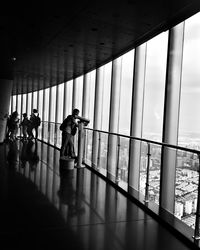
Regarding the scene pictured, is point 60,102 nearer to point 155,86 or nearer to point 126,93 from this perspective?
point 126,93

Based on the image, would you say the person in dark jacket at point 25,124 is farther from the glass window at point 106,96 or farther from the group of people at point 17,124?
the glass window at point 106,96

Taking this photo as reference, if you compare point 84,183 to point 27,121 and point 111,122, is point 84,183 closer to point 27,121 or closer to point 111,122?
point 111,122

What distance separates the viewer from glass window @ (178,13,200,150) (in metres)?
4.44

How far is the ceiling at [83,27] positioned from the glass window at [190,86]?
1.14 ft

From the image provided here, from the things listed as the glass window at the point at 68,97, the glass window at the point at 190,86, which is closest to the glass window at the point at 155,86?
the glass window at the point at 190,86

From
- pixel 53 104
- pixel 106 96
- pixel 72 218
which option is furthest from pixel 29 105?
pixel 72 218

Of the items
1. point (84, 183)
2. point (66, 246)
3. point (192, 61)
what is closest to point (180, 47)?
point (192, 61)

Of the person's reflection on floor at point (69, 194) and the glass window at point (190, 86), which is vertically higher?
the glass window at point (190, 86)

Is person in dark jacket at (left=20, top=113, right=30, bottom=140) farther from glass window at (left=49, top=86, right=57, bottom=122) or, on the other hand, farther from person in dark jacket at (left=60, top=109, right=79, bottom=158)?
person in dark jacket at (left=60, top=109, right=79, bottom=158)

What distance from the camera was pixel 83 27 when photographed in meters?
4.89

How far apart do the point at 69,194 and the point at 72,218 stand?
1.00 m

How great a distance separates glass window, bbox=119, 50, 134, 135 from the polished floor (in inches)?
85.4

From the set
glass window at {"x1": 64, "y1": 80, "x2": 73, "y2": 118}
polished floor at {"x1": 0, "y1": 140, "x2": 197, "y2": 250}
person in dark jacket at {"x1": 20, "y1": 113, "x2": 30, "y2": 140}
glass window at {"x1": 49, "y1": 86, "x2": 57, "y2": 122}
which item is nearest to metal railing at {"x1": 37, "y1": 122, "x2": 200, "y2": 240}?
polished floor at {"x1": 0, "y1": 140, "x2": 197, "y2": 250}

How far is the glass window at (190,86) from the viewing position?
4.44 metres
